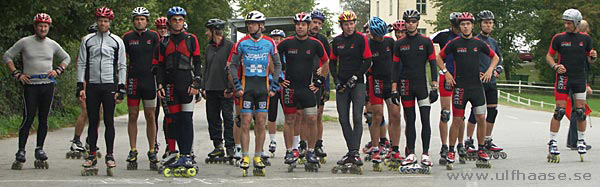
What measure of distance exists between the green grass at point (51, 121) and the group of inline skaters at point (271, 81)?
20.2 ft

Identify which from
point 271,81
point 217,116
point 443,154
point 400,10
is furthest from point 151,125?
point 400,10

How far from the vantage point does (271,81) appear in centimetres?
1345

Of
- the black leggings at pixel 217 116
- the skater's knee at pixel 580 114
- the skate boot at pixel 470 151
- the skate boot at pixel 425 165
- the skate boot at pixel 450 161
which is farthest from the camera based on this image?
the skater's knee at pixel 580 114

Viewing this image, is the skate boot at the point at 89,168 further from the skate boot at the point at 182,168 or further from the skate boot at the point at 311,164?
the skate boot at the point at 311,164

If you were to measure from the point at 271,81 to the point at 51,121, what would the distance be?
1102 centimetres

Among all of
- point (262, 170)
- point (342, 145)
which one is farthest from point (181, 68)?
point (342, 145)

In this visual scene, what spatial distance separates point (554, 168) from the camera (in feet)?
44.0

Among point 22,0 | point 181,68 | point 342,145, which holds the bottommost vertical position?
point 342,145

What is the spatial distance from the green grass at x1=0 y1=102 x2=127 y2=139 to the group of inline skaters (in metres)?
6.15

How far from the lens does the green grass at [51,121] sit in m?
20.2

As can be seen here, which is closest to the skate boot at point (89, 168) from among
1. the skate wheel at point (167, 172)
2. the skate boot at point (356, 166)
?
the skate wheel at point (167, 172)

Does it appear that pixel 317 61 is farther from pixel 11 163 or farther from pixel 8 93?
pixel 8 93

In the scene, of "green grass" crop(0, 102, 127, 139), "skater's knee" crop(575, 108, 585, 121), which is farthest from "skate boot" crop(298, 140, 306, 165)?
"green grass" crop(0, 102, 127, 139)

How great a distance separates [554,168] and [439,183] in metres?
2.38
